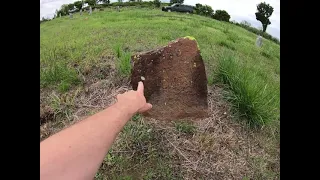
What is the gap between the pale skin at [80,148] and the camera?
0.95 metres

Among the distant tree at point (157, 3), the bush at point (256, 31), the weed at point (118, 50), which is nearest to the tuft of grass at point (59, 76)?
the weed at point (118, 50)

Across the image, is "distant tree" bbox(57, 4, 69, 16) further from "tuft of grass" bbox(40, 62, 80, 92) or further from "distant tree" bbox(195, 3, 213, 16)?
"distant tree" bbox(195, 3, 213, 16)

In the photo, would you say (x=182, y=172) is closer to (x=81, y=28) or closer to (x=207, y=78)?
(x=207, y=78)

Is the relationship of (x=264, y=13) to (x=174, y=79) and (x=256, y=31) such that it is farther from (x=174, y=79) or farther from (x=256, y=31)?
(x=174, y=79)

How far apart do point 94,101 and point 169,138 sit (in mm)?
351

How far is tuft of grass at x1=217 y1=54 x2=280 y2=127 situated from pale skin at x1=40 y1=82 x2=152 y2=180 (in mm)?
600

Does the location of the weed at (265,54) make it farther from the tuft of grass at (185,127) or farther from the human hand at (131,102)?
the human hand at (131,102)

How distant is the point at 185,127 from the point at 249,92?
31cm

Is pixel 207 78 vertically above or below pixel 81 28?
below

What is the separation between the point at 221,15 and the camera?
4.62 ft

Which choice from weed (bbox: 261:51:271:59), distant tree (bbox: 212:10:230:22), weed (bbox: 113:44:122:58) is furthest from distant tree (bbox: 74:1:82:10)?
weed (bbox: 261:51:271:59)

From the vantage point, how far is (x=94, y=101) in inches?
60.9

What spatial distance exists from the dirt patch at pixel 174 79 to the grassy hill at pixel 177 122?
Answer: 42mm
